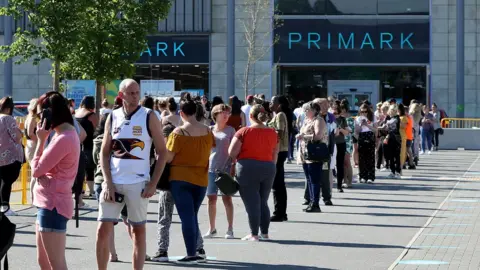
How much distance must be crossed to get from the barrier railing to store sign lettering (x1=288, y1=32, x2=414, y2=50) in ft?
15.5

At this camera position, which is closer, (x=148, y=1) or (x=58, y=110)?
(x=58, y=110)

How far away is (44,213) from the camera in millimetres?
9039

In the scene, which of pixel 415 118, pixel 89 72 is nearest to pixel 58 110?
pixel 89 72

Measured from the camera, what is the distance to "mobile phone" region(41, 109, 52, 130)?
363 inches

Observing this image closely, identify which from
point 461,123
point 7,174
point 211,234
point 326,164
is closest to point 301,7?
point 461,123

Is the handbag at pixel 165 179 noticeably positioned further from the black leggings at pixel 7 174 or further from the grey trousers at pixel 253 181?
the black leggings at pixel 7 174

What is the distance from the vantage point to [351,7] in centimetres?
4972

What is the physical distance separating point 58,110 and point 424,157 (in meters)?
29.4

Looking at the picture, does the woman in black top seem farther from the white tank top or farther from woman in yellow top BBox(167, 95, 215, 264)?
the white tank top

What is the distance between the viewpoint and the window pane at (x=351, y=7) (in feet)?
163

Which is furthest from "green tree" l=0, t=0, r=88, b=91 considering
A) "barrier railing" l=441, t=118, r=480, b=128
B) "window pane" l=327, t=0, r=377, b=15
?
"window pane" l=327, t=0, r=377, b=15

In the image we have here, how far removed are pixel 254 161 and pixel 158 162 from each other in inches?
169

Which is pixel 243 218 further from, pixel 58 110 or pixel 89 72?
pixel 89 72

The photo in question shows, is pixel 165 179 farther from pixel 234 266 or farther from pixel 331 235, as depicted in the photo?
pixel 331 235
